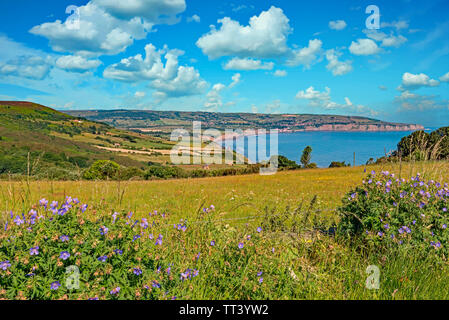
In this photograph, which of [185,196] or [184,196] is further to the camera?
[185,196]

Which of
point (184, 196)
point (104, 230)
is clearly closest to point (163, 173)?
point (184, 196)

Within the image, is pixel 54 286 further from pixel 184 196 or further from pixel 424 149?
pixel 184 196

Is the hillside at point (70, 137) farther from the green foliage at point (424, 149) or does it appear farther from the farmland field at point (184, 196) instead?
the green foliage at point (424, 149)

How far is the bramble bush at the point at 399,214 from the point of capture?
369 centimetres

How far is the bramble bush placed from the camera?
3.69 meters

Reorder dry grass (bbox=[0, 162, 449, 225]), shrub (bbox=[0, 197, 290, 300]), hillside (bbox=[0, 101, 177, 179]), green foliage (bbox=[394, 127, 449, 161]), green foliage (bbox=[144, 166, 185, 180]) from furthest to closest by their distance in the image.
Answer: hillside (bbox=[0, 101, 177, 179])
green foliage (bbox=[144, 166, 185, 180])
green foliage (bbox=[394, 127, 449, 161])
dry grass (bbox=[0, 162, 449, 225])
shrub (bbox=[0, 197, 290, 300])

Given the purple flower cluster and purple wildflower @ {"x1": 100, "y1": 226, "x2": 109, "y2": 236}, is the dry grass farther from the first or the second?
the purple flower cluster

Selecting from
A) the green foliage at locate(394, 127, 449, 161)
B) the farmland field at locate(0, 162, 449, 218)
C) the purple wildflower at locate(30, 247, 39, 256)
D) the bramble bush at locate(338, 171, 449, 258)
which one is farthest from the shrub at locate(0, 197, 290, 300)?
the green foliage at locate(394, 127, 449, 161)

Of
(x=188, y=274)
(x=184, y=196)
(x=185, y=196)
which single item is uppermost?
(x=188, y=274)

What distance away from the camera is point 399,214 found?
391 cm

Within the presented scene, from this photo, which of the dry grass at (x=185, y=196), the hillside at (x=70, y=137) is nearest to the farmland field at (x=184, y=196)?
the dry grass at (x=185, y=196)

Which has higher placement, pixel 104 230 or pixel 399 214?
pixel 104 230
